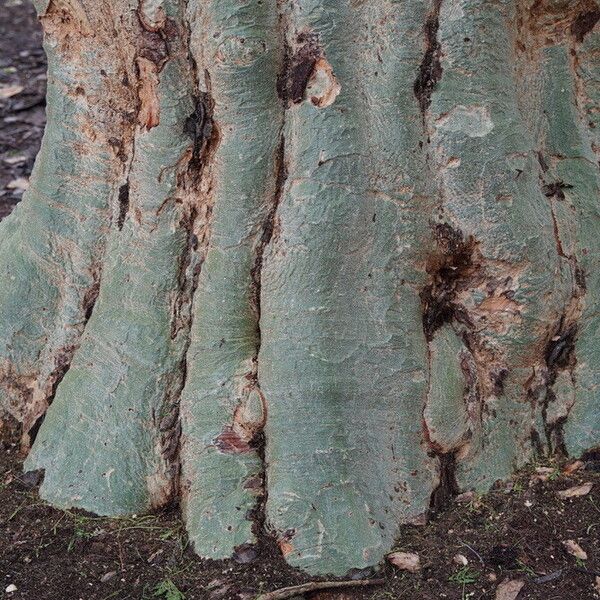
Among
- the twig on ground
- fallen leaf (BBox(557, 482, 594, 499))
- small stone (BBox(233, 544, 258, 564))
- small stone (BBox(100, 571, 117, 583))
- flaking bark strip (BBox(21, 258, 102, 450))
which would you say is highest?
flaking bark strip (BBox(21, 258, 102, 450))

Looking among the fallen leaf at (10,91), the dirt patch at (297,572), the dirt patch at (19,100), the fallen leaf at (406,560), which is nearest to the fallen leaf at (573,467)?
the dirt patch at (297,572)

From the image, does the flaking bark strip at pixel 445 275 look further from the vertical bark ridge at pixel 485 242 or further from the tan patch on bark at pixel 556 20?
the tan patch on bark at pixel 556 20

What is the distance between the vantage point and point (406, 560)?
2285 millimetres

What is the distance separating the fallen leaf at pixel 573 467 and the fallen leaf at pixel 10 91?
5.60 metres

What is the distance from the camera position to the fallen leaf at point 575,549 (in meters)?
2.32

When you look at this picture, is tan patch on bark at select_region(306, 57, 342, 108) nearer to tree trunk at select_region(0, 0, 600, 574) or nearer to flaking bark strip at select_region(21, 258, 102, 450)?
tree trunk at select_region(0, 0, 600, 574)

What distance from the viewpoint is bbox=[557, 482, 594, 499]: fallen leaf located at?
251 centimetres

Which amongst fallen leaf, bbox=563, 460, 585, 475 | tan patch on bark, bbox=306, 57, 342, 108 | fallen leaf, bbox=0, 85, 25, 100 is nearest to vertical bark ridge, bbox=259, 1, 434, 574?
tan patch on bark, bbox=306, 57, 342, 108

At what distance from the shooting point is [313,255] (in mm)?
2303

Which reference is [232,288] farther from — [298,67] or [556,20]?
[556,20]

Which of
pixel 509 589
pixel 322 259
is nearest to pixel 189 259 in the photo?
pixel 322 259

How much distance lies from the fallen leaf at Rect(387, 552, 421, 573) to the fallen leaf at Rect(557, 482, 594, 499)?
515 millimetres

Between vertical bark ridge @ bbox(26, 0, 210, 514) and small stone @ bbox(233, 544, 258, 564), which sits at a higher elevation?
vertical bark ridge @ bbox(26, 0, 210, 514)

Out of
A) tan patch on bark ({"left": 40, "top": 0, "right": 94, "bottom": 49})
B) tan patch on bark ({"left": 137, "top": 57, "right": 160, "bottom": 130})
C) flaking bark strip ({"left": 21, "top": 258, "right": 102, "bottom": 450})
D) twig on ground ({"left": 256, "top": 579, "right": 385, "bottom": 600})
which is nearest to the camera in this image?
twig on ground ({"left": 256, "top": 579, "right": 385, "bottom": 600})
